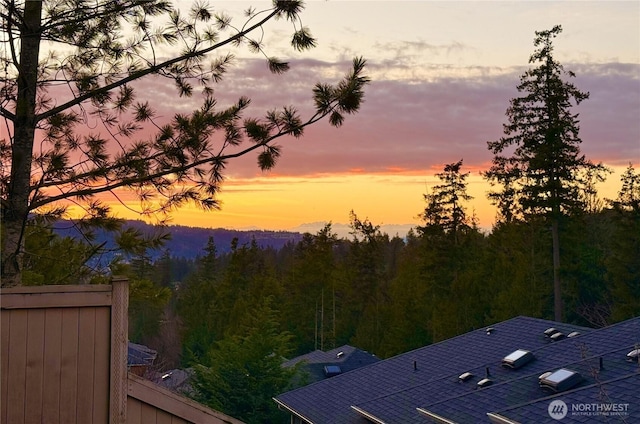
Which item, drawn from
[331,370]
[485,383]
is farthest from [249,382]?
[485,383]

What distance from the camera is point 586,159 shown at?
90.4 feet

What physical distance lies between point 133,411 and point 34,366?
2.48ft

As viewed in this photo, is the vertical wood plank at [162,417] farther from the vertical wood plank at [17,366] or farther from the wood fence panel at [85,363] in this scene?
the vertical wood plank at [17,366]

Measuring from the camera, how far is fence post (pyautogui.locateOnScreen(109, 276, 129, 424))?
4059 millimetres

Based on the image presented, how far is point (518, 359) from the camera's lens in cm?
1323

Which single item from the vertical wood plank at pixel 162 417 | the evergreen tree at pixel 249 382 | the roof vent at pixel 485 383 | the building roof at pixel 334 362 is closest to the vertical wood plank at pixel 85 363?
the vertical wood plank at pixel 162 417

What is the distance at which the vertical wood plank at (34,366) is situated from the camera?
3.97m

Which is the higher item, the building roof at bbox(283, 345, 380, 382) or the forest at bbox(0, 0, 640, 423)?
the forest at bbox(0, 0, 640, 423)

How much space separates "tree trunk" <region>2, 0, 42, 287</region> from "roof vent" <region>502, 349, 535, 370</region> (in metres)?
10.3

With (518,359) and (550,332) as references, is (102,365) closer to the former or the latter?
(518,359)

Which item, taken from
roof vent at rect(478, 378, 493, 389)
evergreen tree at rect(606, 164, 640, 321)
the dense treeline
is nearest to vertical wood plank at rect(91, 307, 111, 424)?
roof vent at rect(478, 378, 493, 389)

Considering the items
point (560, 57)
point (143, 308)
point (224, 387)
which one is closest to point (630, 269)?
point (560, 57)

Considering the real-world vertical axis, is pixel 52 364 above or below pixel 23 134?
below

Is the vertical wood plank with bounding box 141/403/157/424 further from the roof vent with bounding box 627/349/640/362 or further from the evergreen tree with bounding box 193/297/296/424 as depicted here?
the evergreen tree with bounding box 193/297/296/424
